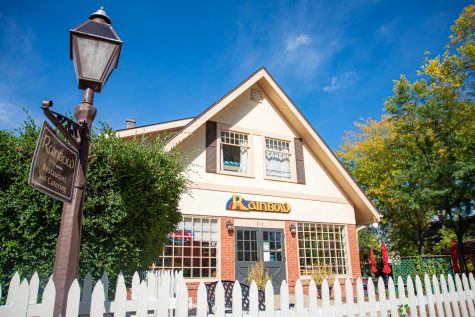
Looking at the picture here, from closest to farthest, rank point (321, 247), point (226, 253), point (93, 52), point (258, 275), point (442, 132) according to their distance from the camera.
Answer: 1. point (93, 52)
2. point (258, 275)
3. point (226, 253)
4. point (321, 247)
5. point (442, 132)

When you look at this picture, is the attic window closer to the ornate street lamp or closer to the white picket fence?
the white picket fence

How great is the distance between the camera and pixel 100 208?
14.3 ft

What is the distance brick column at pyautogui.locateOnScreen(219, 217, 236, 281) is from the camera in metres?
10.8

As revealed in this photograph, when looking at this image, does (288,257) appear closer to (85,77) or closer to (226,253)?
(226,253)

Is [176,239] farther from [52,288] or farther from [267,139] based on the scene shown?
[52,288]

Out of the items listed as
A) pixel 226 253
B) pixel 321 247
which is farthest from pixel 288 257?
pixel 226 253

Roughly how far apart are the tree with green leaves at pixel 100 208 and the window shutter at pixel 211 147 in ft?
19.6

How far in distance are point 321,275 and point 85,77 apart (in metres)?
11.2

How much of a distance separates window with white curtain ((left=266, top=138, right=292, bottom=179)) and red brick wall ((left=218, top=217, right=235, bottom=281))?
287cm

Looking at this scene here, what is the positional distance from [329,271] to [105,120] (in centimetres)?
1036

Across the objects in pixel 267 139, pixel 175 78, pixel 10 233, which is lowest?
pixel 10 233

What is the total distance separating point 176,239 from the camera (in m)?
10.5

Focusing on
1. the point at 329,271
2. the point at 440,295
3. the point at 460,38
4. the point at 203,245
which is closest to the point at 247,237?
the point at 203,245

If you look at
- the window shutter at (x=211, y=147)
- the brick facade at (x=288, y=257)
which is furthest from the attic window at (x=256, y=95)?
the brick facade at (x=288, y=257)
